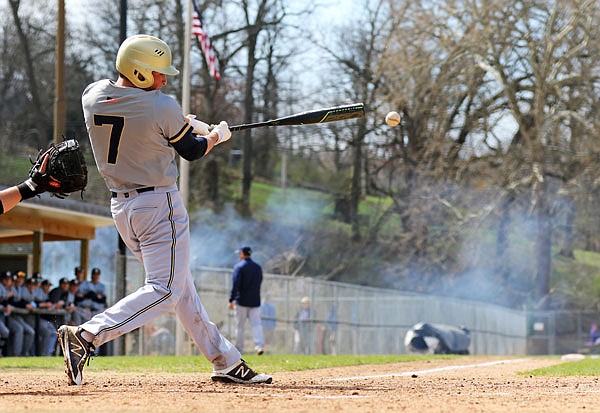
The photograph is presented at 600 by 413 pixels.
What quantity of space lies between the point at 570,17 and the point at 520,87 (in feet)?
11.9

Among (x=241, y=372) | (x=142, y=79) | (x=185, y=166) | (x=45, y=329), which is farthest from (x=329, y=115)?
(x=185, y=166)

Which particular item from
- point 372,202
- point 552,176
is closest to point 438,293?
point 372,202

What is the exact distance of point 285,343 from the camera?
26.8 m

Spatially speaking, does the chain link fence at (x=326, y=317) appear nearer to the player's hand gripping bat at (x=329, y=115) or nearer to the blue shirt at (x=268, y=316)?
the blue shirt at (x=268, y=316)

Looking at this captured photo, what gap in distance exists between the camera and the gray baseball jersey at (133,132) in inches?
269

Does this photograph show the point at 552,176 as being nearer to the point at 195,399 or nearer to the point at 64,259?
the point at 64,259

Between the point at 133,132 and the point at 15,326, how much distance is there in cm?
1313

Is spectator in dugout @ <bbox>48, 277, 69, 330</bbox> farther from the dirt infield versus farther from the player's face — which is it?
the player's face

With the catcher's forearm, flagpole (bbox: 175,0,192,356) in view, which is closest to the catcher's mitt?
the catcher's forearm

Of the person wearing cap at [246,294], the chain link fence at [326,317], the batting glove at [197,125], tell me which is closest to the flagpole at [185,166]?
the chain link fence at [326,317]

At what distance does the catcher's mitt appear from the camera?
6.89 meters

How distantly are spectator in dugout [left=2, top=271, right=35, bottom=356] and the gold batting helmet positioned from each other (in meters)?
12.6

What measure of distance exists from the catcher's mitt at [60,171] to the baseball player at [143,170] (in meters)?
0.15

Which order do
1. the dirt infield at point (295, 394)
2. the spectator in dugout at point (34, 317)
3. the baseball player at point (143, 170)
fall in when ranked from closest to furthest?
the dirt infield at point (295, 394) → the baseball player at point (143, 170) → the spectator in dugout at point (34, 317)
